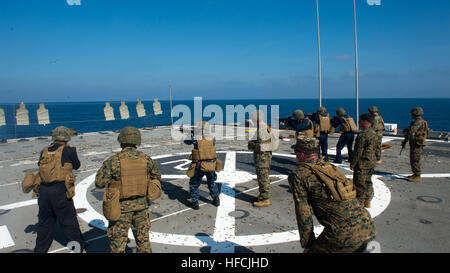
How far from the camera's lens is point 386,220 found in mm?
5848

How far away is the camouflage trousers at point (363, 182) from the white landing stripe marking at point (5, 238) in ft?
22.6

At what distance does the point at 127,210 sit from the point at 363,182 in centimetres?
498

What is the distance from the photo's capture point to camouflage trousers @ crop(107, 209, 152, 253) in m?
3.83

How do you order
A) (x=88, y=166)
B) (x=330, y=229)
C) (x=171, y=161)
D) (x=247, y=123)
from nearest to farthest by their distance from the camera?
(x=330, y=229) < (x=247, y=123) < (x=88, y=166) < (x=171, y=161)

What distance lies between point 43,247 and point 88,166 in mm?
6874

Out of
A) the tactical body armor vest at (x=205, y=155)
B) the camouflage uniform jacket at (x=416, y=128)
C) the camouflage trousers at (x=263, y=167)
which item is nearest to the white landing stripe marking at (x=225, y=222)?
the camouflage trousers at (x=263, y=167)

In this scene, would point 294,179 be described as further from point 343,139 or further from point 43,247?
point 343,139

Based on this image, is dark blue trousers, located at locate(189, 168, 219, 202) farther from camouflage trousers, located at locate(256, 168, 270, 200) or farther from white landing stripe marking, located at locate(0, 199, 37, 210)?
white landing stripe marking, located at locate(0, 199, 37, 210)

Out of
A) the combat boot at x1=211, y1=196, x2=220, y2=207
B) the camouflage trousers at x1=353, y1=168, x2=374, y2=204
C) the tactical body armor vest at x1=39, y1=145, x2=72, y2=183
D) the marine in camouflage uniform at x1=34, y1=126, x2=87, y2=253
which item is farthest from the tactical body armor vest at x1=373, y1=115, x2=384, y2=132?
the tactical body armor vest at x1=39, y1=145, x2=72, y2=183

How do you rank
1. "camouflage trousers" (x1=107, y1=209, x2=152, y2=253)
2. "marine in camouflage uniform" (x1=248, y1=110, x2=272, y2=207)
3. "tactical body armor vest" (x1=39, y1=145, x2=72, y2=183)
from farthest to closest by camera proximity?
"marine in camouflage uniform" (x1=248, y1=110, x2=272, y2=207) → "tactical body armor vest" (x1=39, y1=145, x2=72, y2=183) → "camouflage trousers" (x1=107, y1=209, x2=152, y2=253)

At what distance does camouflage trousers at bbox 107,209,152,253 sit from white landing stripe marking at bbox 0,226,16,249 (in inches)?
108

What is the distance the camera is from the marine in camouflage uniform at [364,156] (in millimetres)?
6125

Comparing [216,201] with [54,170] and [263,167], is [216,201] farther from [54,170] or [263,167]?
[54,170]
